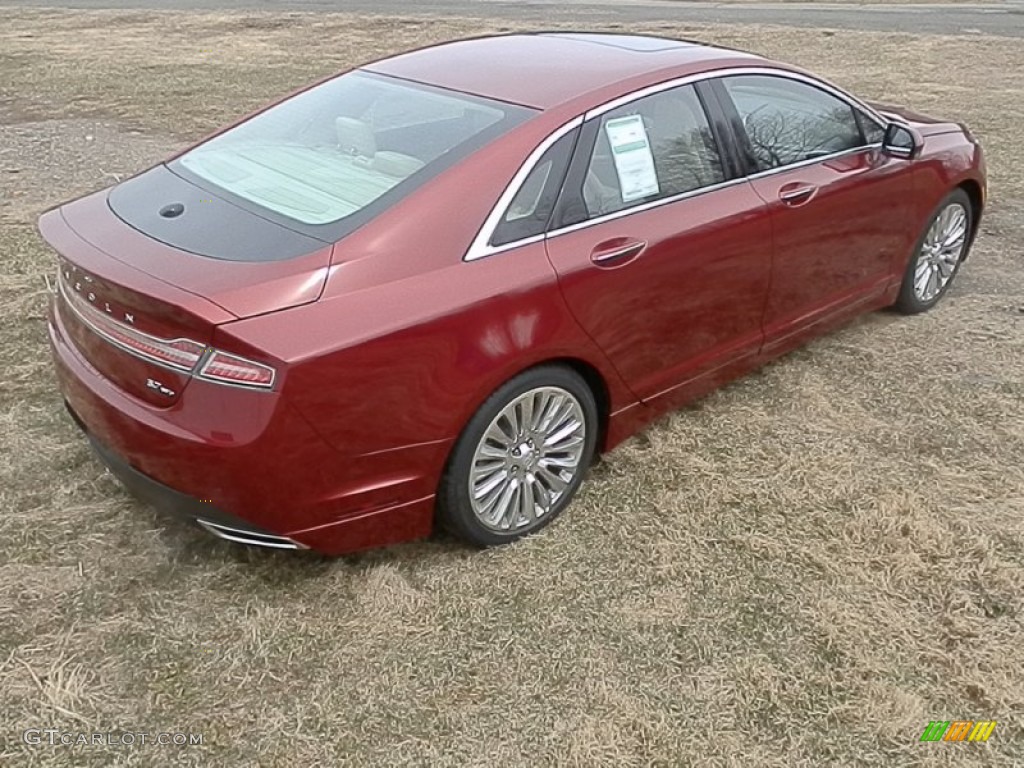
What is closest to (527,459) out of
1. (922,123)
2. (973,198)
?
(922,123)

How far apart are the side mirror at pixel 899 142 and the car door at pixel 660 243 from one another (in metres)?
1.04

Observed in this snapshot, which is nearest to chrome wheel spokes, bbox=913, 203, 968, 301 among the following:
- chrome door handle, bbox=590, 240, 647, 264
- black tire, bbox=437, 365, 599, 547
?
chrome door handle, bbox=590, 240, 647, 264

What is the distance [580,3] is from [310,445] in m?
22.3

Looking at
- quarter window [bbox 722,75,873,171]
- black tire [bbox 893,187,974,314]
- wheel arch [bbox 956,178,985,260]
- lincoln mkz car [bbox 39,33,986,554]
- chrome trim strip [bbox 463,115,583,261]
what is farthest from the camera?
wheel arch [bbox 956,178,985,260]

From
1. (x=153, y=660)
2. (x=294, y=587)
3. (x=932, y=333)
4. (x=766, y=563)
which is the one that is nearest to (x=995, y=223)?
(x=932, y=333)

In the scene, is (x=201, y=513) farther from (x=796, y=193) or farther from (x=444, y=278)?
(x=796, y=193)

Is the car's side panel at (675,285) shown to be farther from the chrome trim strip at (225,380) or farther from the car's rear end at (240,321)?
the chrome trim strip at (225,380)

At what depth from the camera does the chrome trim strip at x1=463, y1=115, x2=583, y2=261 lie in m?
2.84

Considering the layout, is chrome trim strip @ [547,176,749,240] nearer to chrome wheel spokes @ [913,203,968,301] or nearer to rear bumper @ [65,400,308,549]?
rear bumper @ [65,400,308,549]

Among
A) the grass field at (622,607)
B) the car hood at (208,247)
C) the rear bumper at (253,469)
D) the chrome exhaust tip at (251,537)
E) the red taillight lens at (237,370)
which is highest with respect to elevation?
the car hood at (208,247)

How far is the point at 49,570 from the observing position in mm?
2980

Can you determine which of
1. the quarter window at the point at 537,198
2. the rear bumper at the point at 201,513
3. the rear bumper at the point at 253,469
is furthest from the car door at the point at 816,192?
the rear bumper at the point at 201,513

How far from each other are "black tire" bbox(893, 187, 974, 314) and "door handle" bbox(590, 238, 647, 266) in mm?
2115

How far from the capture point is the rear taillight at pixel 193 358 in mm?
2449
